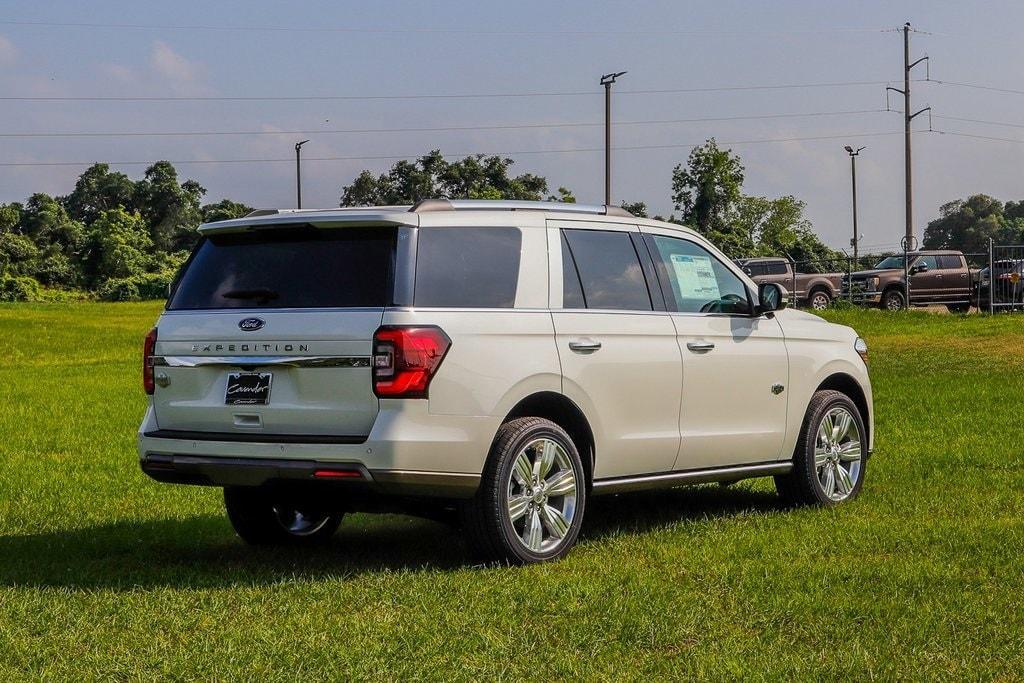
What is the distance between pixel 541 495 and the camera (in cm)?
779

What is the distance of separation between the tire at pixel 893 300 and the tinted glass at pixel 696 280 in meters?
35.4

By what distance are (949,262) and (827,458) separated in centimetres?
3555

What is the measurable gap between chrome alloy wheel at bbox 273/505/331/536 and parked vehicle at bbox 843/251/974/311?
36.5 metres

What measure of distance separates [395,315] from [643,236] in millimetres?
2177

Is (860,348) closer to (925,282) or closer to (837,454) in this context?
(837,454)

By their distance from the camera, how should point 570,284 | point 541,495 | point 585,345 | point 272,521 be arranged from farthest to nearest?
point 272,521
point 570,284
point 585,345
point 541,495

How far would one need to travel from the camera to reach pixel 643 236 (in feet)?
29.1

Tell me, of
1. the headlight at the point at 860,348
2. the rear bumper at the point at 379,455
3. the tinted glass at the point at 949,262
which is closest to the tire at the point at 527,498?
the rear bumper at the point at 379,455

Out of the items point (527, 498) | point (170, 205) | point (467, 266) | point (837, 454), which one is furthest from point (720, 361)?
point (170, 205)

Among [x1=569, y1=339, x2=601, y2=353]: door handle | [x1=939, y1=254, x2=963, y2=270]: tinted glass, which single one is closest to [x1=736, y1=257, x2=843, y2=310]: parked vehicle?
[x1=939, y1=254, x2=963, y2=270]: tinted glass

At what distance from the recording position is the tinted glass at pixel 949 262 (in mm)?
43656

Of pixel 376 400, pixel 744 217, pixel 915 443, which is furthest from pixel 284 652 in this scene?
pixel 744 217

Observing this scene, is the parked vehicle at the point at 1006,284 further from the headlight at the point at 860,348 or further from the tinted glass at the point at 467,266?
the tinted glass at the point at 467,266

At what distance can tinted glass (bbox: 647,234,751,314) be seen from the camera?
896 cm
